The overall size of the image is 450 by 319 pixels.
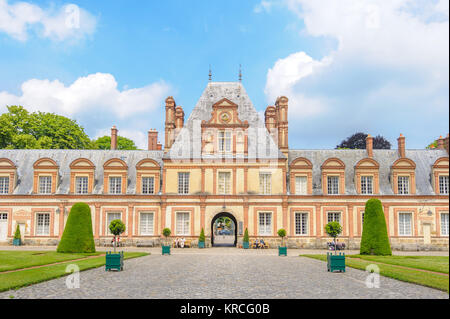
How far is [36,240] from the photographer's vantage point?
4141 cm

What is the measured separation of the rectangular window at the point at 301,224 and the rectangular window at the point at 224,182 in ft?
23.7

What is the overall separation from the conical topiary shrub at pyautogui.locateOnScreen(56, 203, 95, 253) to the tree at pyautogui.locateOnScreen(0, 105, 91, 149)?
24119 millimetres

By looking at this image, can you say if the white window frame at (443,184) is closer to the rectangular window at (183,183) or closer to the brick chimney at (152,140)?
the rectangular window at (183,183)

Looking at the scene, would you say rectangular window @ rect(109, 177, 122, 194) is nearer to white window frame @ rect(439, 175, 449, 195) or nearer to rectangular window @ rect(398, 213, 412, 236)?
rectangular window @ rect(398, 213, 412, 236)

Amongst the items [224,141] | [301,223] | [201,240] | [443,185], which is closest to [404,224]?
[443,185]

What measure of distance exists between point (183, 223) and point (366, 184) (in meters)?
18.5

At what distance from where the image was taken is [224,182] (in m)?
42.0

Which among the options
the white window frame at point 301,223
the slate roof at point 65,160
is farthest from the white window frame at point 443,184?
the slate roof at point 65,160

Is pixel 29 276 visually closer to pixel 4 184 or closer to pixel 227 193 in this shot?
pixel 227 193

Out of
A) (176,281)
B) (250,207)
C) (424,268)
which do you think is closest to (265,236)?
(250,207)

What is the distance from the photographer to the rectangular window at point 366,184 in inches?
1682
